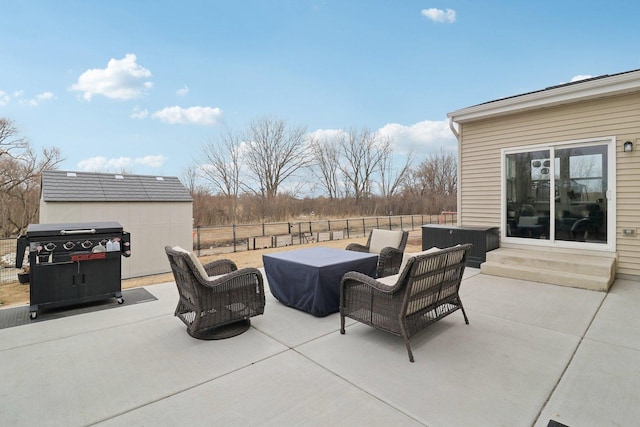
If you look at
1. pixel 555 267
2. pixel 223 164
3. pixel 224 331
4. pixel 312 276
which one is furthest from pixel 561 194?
pixel 223 164

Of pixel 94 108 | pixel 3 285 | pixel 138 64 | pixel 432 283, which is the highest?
pixel 138 64

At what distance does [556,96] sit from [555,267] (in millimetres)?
2938

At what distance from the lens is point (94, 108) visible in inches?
472

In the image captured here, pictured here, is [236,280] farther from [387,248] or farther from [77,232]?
[387,248]

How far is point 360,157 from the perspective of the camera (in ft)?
93.7

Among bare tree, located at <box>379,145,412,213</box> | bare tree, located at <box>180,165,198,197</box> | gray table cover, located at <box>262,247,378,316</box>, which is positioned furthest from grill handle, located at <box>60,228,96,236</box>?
bare tree, located at <box>379,145,412,213</box>

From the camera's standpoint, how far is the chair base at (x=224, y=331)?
9.96 ft

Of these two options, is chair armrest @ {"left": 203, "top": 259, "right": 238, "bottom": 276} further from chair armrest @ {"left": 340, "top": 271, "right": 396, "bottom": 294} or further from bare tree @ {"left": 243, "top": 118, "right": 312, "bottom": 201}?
bare tree @ {"left": 243, "top": 118, "right": 312, "bottom": 201}

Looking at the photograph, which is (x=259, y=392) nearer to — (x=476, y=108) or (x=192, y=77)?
(x=476, y=108)

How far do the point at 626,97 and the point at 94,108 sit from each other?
15.3m

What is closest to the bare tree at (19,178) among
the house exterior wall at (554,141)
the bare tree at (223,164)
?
the bare tree at (223,164)

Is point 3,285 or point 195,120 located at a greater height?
point 195,120

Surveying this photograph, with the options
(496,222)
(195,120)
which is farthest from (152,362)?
(195,120)

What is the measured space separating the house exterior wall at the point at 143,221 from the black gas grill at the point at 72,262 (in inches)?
101
